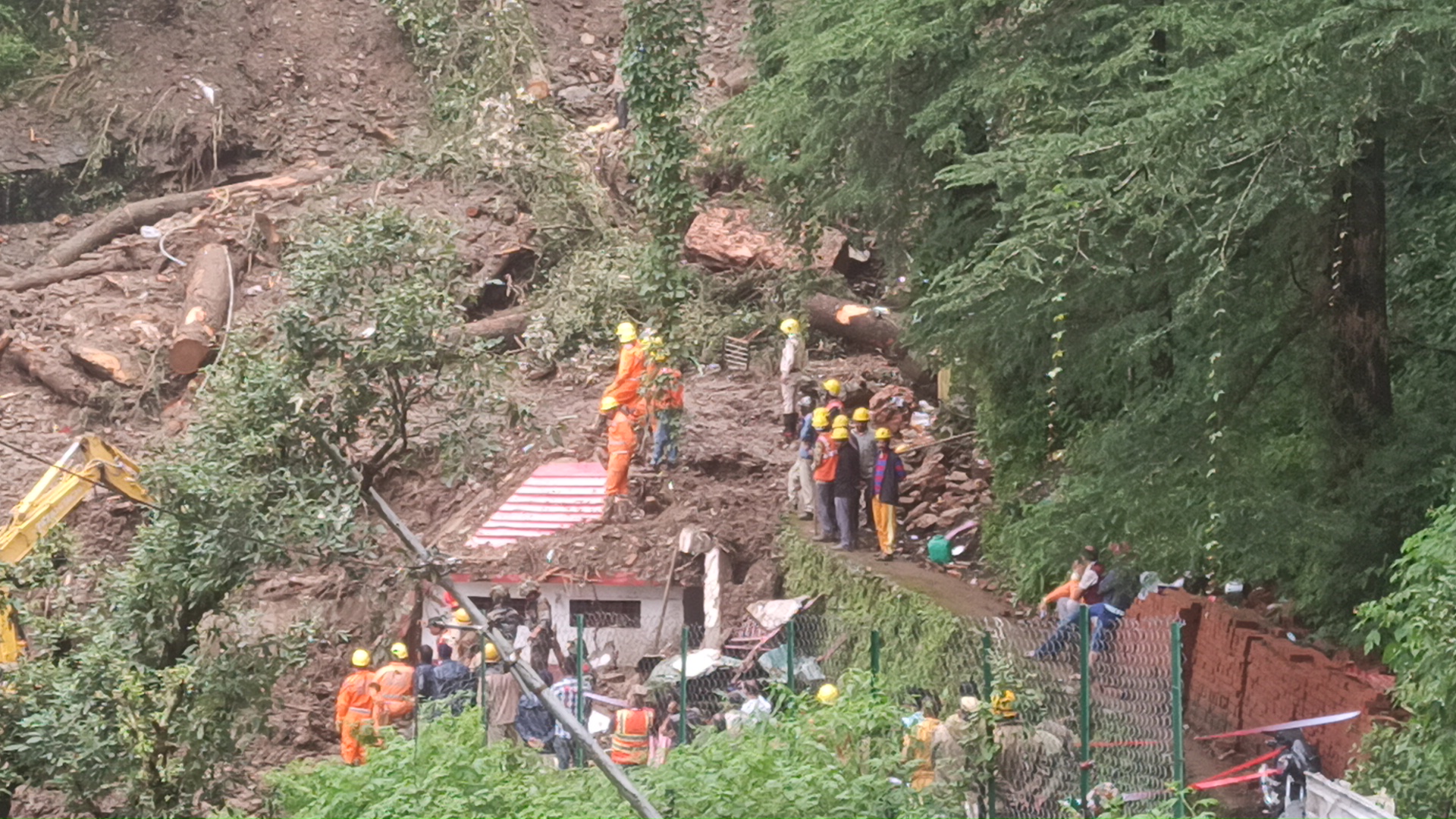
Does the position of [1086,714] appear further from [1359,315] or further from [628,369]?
[628,369]

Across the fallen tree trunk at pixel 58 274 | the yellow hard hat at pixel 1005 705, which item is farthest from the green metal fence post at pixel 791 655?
the fallen tree trunk at pixel 58 274

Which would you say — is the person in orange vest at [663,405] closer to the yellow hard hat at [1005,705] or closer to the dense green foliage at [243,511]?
the dense green foliage at [243,511]

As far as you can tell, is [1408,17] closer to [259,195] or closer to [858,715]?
[858,715]

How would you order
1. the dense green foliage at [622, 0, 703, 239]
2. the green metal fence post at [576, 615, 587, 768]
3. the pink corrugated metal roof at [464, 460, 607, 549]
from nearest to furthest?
the green metal fence post at [576, 615, 587, 768] → the pink corrugated metal roof at [464, 460, 607, 549] → the dense green foliage at [622, 0, 703, 239]

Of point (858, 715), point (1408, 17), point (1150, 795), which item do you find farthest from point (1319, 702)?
point (1408, 17)

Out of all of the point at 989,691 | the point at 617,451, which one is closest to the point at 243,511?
the point at 989,691

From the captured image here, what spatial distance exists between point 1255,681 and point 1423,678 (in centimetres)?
300

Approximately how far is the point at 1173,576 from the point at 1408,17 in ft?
17.4

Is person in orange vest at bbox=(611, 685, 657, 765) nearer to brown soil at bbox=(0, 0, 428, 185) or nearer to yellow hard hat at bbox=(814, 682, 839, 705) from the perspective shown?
yellow hard hat at bbox=(814, 682, 839, 705)

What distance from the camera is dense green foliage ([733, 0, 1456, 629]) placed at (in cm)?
1059

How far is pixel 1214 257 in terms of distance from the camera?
36.1ft

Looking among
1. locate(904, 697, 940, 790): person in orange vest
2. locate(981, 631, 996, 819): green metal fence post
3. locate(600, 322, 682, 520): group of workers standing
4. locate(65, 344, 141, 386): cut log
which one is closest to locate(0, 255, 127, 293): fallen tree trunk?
locate(65, 344, 141, 386): cut log

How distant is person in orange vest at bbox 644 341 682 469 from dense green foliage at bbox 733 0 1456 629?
4133mm

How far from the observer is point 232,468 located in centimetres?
1052
